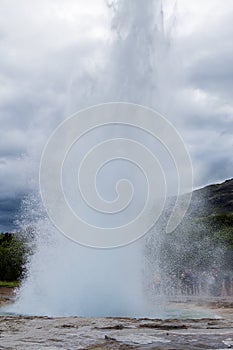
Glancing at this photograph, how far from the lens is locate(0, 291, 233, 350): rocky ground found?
12109mm

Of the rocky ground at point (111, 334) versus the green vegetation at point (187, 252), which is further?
the green vegetation at point (187, 252)

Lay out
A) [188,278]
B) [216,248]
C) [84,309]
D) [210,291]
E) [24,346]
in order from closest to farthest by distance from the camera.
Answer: [24,346]
[84,309]
[210,291]
[188,278]
[216,248]

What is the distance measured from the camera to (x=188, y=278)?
153ft

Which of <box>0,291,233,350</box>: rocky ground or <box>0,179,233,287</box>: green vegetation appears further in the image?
<box>0,179,233,287</box>: green vegetation

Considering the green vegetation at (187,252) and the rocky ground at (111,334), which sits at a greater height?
the green vegetation at (187,252)

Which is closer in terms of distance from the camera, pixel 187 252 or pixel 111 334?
pixel 111 334

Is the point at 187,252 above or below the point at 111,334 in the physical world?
above

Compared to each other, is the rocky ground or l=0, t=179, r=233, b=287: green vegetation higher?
l=0, t=179, r=233, b=287: green vegetation

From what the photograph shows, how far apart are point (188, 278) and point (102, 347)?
35.4 metres

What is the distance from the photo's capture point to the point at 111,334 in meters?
14.1

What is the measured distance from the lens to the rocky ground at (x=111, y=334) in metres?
12.1

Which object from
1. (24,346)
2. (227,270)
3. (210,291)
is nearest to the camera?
(24,346)

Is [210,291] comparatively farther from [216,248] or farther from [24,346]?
[24,346]

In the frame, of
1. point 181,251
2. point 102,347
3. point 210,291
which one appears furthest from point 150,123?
point 181,251
